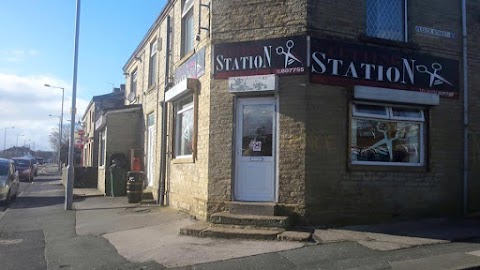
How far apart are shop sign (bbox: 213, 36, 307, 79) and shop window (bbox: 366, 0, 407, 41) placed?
1.91 m

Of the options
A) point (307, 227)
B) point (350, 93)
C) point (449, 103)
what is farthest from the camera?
point (449, 103)

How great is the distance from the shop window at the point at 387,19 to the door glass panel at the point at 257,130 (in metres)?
2.95

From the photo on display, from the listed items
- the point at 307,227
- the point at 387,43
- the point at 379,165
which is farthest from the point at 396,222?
the point at 387,43

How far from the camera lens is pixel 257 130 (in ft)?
33.0

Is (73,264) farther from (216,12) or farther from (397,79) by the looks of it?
(397,79)

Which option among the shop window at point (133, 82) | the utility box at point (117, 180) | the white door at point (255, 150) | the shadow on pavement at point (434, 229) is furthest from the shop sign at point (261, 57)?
the shop window at point (133, 82)

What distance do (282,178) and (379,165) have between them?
223 centimetres

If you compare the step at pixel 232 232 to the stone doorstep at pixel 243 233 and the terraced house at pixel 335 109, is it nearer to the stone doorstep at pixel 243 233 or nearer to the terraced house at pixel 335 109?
the stone doorstep at pixel 243 233

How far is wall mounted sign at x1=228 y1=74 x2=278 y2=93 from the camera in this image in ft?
31.6

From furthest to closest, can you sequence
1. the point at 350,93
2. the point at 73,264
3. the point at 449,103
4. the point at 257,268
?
the point at 449,103 < the point at 350,93 < the point at 73,264 < the point at 257,268

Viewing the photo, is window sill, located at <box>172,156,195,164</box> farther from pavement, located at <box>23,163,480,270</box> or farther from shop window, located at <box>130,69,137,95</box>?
shop window, located at <box>130,69,137,95</box>

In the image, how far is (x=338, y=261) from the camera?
7238 mm

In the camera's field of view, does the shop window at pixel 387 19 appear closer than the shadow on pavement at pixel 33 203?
Yes

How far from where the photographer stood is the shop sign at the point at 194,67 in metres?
10.9
